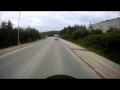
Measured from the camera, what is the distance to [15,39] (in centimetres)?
4912

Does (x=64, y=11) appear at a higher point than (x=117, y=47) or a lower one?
higher

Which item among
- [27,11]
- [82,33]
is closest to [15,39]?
[82,33]
